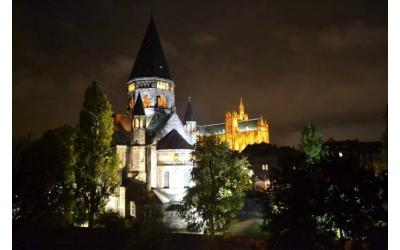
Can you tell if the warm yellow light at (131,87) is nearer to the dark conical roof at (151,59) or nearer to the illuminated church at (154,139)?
the illuminated church at (154,139)

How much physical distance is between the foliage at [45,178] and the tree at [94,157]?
0.52 metres

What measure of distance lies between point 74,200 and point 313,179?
41.0 ft

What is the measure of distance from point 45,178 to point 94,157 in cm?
330

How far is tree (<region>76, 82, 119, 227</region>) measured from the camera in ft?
72.1

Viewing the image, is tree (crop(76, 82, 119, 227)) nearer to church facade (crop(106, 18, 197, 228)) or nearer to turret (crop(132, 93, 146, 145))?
church facade (crop(106, 18, 197, 228))

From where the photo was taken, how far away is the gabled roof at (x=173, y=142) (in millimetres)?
36938

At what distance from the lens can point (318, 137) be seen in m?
20.8

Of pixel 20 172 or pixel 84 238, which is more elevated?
pixel 20 172

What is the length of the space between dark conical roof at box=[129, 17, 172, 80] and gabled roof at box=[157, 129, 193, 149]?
11.9 m

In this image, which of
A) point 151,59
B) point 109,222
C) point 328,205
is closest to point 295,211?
point 328,205

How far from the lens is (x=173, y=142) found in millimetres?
37438

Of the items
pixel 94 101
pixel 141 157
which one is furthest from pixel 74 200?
pixel 141 157

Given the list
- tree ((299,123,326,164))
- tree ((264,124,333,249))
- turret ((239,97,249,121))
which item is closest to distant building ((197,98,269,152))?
turret ((239,97,249,121))

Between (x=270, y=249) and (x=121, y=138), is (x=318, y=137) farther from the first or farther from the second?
(x=121, y=138)
